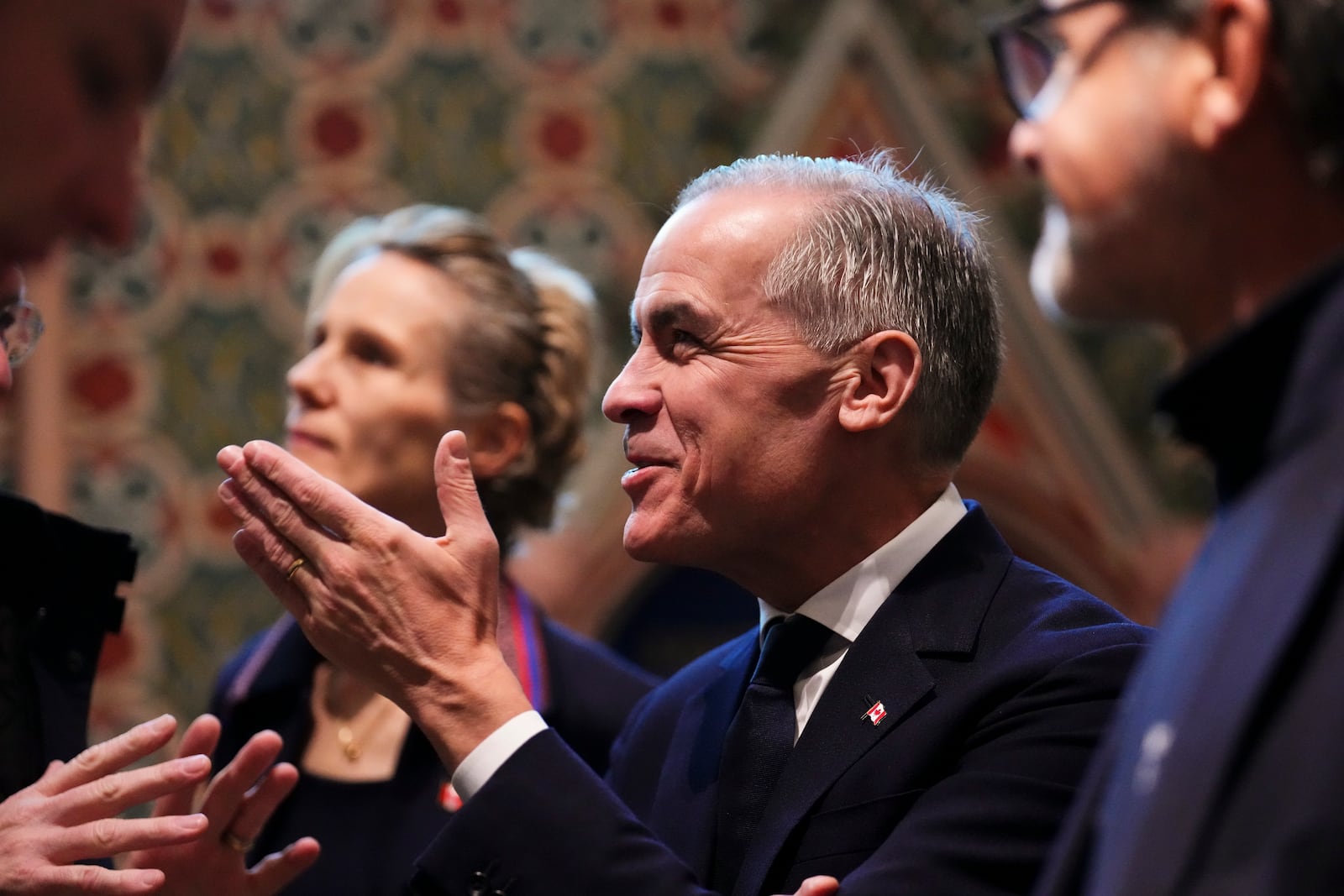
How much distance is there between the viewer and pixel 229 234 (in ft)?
13.6

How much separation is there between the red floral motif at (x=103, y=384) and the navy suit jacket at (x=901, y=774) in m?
2.74

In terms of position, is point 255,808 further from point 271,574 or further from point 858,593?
point 858,593

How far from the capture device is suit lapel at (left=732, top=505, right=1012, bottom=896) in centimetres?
159

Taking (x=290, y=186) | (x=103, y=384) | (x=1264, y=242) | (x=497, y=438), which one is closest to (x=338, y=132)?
(x=290, y=186)

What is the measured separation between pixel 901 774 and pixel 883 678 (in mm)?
123

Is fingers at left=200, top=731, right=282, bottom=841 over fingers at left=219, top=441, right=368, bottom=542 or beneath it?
beneath

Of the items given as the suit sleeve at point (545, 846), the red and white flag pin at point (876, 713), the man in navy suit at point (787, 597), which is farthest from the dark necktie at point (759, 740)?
the suit sleeve at point (545, 846)

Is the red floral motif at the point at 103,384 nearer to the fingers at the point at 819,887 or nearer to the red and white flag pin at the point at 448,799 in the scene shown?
the red and white flag pin at the point at 448,799

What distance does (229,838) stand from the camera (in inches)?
71.5

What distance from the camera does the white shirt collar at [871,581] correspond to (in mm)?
1762

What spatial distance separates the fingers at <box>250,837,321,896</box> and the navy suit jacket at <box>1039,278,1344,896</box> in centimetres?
115

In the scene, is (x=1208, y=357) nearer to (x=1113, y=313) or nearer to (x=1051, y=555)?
(x=1113, y=313)

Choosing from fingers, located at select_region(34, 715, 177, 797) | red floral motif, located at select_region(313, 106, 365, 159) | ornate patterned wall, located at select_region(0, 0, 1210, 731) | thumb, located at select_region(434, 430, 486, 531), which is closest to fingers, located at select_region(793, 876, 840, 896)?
thumb, located at select_region(434, 430, 486, 531)

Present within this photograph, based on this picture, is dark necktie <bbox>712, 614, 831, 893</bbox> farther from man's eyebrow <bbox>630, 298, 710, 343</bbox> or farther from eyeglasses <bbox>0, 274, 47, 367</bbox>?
eyeglasses <bbox>0, 274, 47, 367</bbox>
